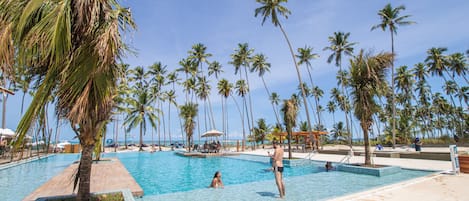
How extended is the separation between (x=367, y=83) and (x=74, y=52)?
38.8ft

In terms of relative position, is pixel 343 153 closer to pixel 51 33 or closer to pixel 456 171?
pixel 456 171

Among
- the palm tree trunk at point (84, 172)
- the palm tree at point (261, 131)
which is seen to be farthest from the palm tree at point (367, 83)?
the palm tree at point (261, 131)

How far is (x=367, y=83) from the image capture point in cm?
1125

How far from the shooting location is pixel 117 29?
3.86 m

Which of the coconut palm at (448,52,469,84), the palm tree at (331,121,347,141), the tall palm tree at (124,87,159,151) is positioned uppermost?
the coconut palm at (448,52,469,84)

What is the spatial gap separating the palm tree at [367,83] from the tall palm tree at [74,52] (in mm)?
10841

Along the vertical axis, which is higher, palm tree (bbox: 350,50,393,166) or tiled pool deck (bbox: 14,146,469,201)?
palm tree (bbox: 350,50,393,166)

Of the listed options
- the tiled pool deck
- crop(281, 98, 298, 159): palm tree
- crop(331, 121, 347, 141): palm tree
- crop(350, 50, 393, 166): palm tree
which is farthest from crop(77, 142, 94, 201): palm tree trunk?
crop(331, 121, 347, 141): palm tree

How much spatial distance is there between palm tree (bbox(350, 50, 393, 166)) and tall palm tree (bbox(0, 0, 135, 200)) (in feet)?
35.6

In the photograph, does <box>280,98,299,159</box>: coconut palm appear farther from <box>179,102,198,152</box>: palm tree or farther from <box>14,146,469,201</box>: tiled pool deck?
<box>179,102,198,152</box>: palm tree

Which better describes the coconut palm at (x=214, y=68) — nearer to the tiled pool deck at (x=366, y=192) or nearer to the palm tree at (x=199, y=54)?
the palm tree at (x=199, y=54)

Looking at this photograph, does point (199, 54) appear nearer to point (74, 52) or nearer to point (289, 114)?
point (289, 114)

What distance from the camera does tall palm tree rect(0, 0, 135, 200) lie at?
3.02 metres

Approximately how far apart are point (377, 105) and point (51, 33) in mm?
12768
